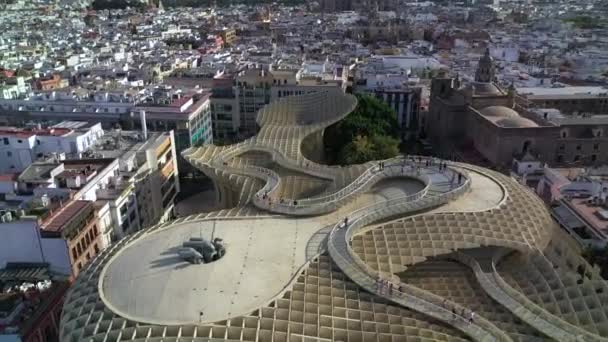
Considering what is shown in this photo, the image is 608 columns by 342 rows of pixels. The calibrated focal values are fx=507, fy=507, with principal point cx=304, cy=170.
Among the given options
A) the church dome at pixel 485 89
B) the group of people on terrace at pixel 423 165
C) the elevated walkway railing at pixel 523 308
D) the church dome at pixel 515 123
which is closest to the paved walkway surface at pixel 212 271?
the group of people on terrace at pixel 423 165

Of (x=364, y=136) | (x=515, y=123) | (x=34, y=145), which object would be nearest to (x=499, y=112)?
(x=515, y=123)

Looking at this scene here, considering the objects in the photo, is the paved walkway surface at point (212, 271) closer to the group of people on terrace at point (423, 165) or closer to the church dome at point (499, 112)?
the group of people on terrace at point (423, 165)

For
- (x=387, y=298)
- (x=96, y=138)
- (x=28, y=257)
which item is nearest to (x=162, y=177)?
(x=96, y=138)

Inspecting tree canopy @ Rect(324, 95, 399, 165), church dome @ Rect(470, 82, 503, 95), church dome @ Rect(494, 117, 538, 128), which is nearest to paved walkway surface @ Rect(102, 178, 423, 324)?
tree canopy @ Rect(324, 95, 399, 165)

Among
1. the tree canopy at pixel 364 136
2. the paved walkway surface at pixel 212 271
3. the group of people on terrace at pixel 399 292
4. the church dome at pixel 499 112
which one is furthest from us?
the church dome at pixel 499 112

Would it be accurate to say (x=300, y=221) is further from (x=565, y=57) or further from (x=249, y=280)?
(x=565, y=57)

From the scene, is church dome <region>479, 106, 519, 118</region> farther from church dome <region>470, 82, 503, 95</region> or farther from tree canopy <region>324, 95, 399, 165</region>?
tree canopy <region>324, 95, 399, 165</region>
